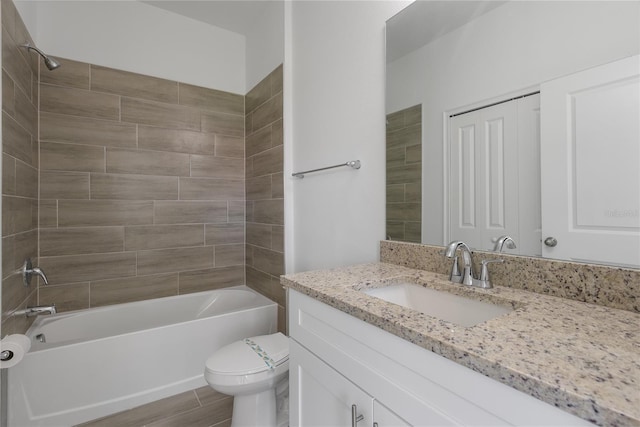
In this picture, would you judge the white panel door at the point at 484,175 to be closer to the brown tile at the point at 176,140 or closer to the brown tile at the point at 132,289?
the brown tile at the point at 176,140

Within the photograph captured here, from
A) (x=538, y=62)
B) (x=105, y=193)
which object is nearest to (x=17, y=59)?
(x=105, y=193)

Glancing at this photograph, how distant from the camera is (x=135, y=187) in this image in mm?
2312

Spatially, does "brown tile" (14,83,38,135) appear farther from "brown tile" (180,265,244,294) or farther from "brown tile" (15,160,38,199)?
"brown tile" (180,265,244,294)

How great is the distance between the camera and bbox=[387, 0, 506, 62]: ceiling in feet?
3.70

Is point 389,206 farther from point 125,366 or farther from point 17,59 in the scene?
point 17,59

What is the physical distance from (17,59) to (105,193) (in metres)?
0.91

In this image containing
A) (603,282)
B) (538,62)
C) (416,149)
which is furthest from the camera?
(416,149)

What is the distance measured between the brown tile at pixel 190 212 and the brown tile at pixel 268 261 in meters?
0.47

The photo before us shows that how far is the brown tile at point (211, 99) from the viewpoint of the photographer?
250 cm

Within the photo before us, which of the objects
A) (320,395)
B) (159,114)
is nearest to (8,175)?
(159,114)

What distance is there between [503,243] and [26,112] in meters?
2.60

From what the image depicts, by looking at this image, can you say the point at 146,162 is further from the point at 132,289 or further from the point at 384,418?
the point at 384,418

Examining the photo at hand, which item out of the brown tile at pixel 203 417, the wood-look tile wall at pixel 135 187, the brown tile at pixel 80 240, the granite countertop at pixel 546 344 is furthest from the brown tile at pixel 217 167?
the granite countertop at pixel 546 344

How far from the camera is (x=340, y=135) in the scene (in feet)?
5.56
